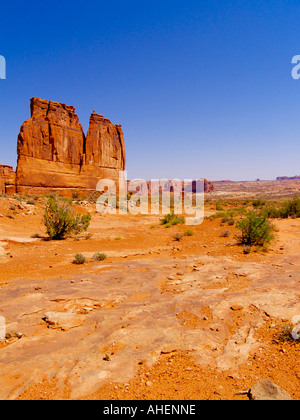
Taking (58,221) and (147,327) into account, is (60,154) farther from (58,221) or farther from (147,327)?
(147,327)

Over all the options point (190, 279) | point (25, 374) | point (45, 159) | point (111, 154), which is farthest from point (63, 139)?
point (25, 374)

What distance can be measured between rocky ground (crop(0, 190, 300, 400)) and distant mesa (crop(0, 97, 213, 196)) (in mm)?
23860

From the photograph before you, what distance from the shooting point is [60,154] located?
104ft

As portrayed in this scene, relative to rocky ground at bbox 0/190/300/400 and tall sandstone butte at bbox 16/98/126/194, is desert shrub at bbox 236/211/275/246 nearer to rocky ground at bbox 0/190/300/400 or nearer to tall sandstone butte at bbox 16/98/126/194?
rocky ground at bbox 0/190/300/400

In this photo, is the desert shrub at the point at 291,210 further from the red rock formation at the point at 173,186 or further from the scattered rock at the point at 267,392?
the red rock formation at the point at 173,186

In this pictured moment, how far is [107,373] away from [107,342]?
66 centimetres

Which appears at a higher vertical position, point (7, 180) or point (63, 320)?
point (7, 180)

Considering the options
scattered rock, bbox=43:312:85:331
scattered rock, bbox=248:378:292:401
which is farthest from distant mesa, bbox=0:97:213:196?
scattered rock, bbox=248:378:292:401

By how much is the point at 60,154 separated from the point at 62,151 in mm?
563

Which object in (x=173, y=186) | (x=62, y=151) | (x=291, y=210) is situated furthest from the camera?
(x=173, y=186)

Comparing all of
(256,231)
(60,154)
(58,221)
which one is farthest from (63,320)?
(60,154)

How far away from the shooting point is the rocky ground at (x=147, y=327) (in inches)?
94.3

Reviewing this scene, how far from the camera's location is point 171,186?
7775 centimetres

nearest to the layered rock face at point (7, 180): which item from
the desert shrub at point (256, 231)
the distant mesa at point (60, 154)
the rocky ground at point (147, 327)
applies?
the distant mesa at point (60, 154)
